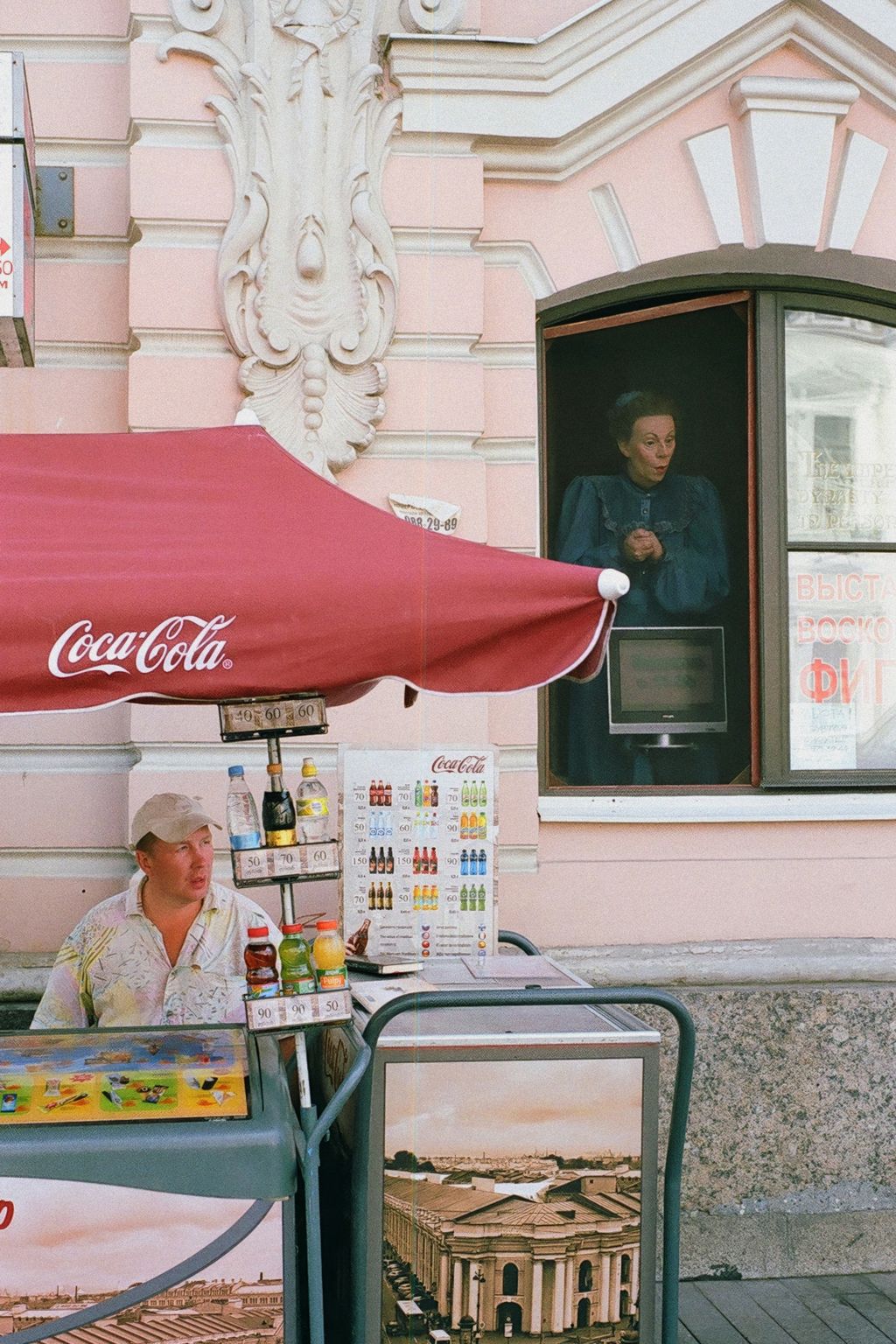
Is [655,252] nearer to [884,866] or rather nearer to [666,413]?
[666,413]

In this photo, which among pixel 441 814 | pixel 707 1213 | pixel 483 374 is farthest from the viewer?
pixel 483 374

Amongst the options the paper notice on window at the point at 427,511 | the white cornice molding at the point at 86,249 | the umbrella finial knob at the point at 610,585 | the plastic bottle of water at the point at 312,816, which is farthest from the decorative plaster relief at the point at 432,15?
the plastic bottle of water at the point at 312,816

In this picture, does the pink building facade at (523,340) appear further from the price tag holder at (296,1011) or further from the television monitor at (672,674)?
the price tag holder at (296,1011)

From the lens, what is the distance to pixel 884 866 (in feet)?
18.0

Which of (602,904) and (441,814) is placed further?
(602,904)

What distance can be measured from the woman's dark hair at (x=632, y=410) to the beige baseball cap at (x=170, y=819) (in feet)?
8.74

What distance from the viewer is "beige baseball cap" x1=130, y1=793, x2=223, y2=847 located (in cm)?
405

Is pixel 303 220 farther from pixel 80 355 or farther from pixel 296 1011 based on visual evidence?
pixel 296 1011

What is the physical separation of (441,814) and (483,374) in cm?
182

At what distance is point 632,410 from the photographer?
5.90m

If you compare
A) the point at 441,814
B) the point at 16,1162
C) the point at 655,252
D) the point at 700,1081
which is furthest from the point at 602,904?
the point at 16,1162

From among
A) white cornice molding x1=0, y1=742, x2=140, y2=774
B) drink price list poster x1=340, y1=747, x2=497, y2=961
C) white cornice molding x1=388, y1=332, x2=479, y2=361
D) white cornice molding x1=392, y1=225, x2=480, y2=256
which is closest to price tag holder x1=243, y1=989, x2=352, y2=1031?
drink price list poster x1=340, y1=747, x2=497, y2=961

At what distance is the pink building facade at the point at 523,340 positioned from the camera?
5.15 metres

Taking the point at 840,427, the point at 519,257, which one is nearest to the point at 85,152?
the point at 519,257
